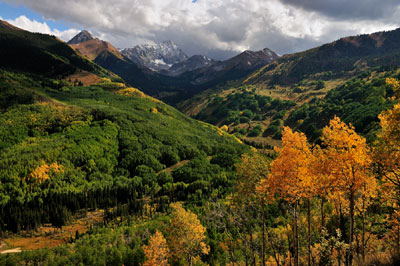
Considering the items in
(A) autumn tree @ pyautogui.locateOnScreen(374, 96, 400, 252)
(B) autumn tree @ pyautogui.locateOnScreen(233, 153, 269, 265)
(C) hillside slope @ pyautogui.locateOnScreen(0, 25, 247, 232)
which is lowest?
(C) hillside slope @ pyautogui.locateOnScreen(0, 25, 247, 232)

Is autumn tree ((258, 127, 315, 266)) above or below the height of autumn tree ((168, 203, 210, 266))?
above

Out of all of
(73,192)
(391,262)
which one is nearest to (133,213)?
(73,192)

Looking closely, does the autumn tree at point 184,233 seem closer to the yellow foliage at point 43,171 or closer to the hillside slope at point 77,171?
the hillside slope at point 77,171

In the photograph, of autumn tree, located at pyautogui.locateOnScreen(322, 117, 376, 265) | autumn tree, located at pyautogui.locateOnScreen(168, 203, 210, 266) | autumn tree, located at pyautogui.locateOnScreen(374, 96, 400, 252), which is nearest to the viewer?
autumn tree, located at pyautogui.locateOnScreen(374, 96, 400, 252)

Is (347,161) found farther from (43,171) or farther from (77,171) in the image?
(77,171)

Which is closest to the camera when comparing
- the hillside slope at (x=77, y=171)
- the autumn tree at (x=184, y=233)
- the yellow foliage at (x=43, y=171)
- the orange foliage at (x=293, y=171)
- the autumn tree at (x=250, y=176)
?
the orange foliage at (x=293, y=171)

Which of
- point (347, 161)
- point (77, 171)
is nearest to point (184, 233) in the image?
point (347, 161)

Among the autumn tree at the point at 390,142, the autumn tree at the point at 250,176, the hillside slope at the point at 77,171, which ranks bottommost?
the hillside slope at the point at 77,171

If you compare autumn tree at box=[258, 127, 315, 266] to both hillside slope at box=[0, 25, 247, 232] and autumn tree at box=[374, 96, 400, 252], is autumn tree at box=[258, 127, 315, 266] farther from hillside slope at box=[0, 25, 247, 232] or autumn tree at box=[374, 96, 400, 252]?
hillside slope at box=[0, 25, 247, 232]

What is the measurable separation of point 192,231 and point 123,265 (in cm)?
4515

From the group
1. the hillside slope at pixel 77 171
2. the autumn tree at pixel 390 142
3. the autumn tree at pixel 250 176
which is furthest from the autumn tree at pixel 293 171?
the hillside slope at pixel 77 171

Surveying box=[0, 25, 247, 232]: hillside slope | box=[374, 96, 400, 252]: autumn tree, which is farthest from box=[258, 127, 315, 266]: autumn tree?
box=[0, 25, 247, 232]: hillside slope

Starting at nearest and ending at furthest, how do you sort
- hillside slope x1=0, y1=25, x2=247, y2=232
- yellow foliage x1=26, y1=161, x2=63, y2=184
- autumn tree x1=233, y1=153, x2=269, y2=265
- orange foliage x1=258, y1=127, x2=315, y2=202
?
1. orange foliage x1=258, y1=127, x2=315, y2=202
2. autumn tree x1=233, y1=153, x2=269, y2=265
3. hillside slope x1=0, y1=25, x2=247, y2=232
4. yellow foliage x1=26, y1=161, x2=63, y2=184

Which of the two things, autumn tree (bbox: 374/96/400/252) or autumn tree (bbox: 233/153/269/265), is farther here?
autumn tree (bbox: 233/153/269/265)
